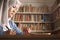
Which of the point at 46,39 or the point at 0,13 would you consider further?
the point at 0,13

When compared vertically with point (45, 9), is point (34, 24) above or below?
below

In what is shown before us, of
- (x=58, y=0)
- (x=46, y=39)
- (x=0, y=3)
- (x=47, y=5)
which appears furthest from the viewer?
(x=47, y=5)

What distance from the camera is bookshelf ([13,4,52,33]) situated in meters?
4.28

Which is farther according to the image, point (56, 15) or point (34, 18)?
point (34, 18)

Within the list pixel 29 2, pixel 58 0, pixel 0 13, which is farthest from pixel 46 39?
pixel 29 2

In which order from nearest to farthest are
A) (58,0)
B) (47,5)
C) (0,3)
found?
1. (0,3)
2. (58,0)
3. (47,5)

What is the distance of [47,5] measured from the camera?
4.47m

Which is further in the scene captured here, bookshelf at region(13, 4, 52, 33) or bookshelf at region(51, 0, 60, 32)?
bookshelf at region(13, 4, 52, 33)

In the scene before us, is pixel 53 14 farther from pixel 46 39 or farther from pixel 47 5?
pixel 46 39

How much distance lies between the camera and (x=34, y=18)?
432 centimetres

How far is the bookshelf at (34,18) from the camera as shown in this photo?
4277 millimetres

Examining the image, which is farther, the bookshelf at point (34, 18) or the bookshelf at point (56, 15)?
the bookshelf at point (34, 18)

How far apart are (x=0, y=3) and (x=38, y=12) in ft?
10.7

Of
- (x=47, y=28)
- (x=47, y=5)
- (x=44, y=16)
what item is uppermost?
(x=47, y=5)
